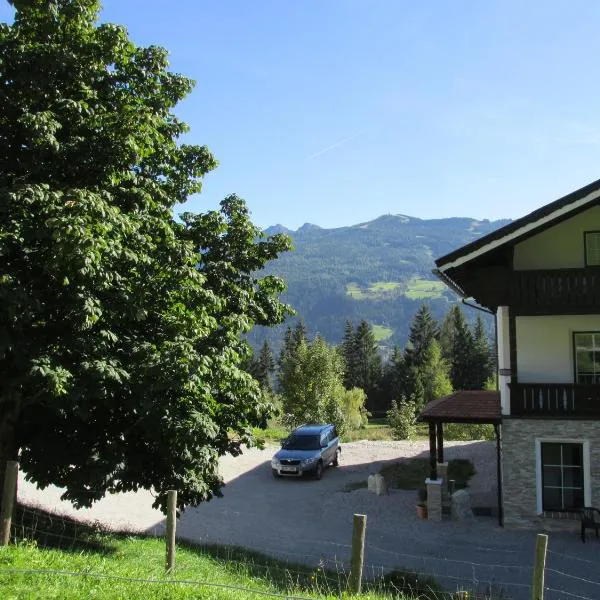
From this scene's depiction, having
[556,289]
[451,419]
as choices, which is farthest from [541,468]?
[556,289]

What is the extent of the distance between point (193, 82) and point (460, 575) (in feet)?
35.6

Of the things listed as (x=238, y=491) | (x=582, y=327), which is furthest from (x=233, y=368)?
(x=238, y=491)

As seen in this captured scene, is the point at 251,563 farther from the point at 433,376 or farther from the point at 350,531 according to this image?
the point at 433,376

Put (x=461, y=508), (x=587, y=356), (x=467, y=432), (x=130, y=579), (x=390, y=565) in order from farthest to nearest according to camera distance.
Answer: (x=467, y=432)
(x=461, y=508)
(x=587, y=356)
(x=390, y=565)
(x=130, y=579)

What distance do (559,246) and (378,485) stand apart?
31.3ft

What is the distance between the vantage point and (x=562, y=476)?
16.6 m

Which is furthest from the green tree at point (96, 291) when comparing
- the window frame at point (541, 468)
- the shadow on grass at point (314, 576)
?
the window frame at point (541, 468)

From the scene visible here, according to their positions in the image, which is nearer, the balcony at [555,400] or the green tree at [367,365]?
the balcony at [555,400]

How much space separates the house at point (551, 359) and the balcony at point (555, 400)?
3 centimetres

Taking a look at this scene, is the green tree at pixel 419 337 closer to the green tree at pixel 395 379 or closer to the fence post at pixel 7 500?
the green tree at pixel 395 379

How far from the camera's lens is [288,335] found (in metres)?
98.0

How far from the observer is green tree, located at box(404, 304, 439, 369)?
82812 mm

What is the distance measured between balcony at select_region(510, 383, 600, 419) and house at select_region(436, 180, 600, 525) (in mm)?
25

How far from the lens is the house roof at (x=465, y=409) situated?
17.9 meters
